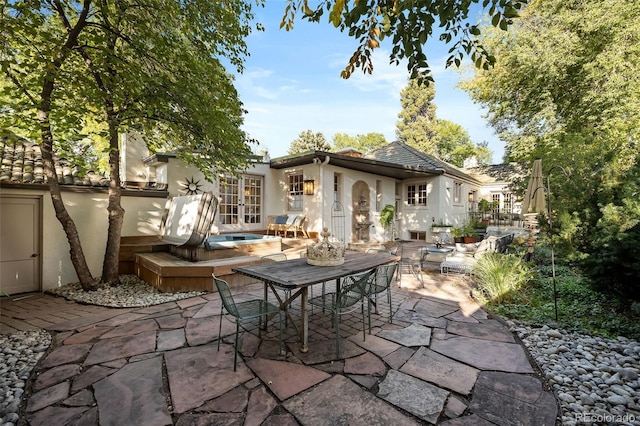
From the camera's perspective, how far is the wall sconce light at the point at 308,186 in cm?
899

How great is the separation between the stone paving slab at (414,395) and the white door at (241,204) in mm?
8003

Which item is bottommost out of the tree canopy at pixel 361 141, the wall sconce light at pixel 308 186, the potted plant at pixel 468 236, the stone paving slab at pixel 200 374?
the stone paving slab at pixel 200 374

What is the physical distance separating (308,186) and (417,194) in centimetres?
601

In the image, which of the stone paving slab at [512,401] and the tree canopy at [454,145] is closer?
the stone paving slab at [512,401]

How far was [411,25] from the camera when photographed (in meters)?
2.34

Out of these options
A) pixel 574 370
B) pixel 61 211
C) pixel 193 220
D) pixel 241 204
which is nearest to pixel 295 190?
pixel 241 204

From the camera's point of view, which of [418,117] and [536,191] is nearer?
[536,191]

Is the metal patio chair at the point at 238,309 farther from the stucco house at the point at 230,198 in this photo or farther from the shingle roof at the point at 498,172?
the shingle roof at the point at 498,172

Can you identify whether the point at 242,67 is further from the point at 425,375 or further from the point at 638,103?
the point at 638,103

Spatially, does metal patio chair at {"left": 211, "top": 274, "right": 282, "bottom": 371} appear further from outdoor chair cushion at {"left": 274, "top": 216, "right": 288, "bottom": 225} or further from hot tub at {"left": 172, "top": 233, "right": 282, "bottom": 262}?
outdoor chair cushion at {"left": 274, "top": 216, "right": 288, "bottom": 225}

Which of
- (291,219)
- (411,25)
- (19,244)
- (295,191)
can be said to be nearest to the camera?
(411,25)

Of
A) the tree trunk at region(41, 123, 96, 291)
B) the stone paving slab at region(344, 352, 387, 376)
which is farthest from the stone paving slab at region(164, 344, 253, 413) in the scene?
the tree trunk at region(41, 123, 96, 291)

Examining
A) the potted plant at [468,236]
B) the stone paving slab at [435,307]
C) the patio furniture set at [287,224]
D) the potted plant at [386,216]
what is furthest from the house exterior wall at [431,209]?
the stone paving slab at [435,307]

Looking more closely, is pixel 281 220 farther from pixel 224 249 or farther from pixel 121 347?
pixel 121 347
